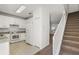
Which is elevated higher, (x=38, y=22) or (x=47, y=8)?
(x=47, y=8)

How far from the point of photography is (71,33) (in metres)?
1.84

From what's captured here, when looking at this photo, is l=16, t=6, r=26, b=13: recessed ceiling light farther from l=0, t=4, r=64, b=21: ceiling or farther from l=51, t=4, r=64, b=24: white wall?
l=51, t=4, r=64, b=24: white wall

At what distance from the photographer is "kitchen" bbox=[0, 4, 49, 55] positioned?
0.96 meters

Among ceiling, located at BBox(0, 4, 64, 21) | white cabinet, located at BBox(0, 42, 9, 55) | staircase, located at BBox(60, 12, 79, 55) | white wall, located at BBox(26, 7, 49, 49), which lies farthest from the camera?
staircase, located at BBox(60, 12, 79, 55)

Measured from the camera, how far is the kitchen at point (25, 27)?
0.96 m

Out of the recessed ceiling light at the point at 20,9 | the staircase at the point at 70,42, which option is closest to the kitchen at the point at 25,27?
the recessed ceiling light at the point at 20,9

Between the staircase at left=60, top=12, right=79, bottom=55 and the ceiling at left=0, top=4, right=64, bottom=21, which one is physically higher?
the ceiling at left=0, top=4, right=64, bottom=21

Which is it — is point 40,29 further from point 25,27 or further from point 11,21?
point 11,21

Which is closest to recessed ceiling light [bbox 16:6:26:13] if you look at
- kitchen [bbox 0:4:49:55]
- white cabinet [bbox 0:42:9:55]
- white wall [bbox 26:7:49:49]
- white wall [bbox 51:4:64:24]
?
kitchen [bbox 0:4:49:55]

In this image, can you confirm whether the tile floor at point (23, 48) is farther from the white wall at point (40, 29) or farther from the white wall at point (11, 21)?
the white wall at point (11, 21)

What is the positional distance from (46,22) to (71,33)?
96cm

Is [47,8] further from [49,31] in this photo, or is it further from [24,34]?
[24,34]
